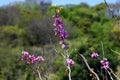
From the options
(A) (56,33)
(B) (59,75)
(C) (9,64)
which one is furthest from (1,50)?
(A) (56,33)

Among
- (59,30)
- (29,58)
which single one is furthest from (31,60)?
(59,30)

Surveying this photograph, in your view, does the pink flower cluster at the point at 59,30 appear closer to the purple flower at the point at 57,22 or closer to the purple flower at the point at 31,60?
the purple flower at the point at 57,22

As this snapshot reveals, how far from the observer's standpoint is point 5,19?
64438 mm

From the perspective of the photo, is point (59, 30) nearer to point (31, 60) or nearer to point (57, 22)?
point (57, 22)

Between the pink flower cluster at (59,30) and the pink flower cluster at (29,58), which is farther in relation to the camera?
the pink flower cluster at (29,58)

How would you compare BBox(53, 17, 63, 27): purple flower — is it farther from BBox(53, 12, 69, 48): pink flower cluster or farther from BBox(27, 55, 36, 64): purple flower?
BBox(27, 55, 36, 64): purple flower

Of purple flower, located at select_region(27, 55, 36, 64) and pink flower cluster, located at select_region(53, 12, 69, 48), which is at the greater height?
pink flower cluster, located at select_region(53, 12, 69, 48)

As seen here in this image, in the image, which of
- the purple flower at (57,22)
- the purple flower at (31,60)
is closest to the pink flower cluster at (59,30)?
the purple flower at (57,22)

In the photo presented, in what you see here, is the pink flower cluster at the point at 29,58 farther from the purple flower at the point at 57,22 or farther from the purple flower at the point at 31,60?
the purple flower at the point at 57,22

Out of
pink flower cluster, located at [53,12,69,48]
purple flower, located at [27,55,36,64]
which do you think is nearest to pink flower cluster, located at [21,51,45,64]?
purple flower, located at [27,55,36,64]

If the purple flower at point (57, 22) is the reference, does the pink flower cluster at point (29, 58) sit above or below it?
below

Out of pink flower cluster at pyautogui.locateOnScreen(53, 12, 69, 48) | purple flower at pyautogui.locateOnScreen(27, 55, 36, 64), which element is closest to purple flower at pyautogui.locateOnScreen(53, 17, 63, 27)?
pink flower cluster at pyautogui.locateOnScreen(53, 12, 69, 48)

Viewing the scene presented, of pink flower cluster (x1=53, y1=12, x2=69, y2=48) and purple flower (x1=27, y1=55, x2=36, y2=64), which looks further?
purple flower (x1=27, y1=55, x2=36, y2=64)

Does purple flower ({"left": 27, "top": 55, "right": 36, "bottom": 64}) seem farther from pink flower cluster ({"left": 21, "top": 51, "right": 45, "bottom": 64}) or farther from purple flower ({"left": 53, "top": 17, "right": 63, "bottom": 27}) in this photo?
purple flower ({"left": 53, "top": 17, "right": 63, "bottom": 27})
